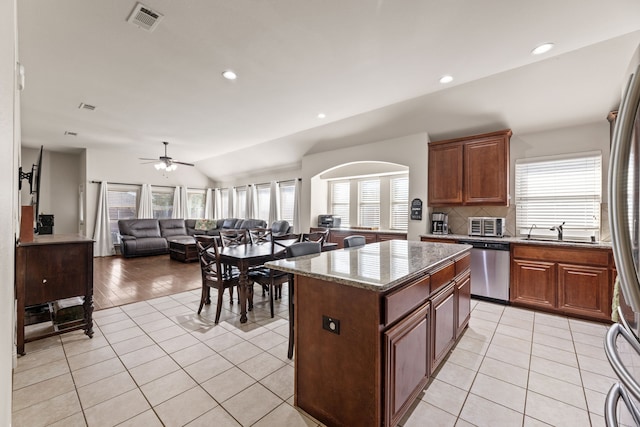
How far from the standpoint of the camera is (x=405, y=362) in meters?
1.64

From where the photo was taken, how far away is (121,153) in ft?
25.4

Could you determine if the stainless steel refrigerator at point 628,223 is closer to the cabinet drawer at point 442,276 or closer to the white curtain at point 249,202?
the cabinet drawer at point 442,276

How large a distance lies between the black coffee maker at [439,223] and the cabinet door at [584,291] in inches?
59.4

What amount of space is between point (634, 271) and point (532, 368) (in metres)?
2.03

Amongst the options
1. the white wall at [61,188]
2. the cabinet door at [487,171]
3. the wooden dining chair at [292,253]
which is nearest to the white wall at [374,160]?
the cabinet door at [487,171]

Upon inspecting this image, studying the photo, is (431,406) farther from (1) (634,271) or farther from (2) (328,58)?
(2) (328,58)

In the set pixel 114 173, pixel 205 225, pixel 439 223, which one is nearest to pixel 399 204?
pixel 439 223

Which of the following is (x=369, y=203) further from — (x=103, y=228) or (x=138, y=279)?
(x=103, y=228)

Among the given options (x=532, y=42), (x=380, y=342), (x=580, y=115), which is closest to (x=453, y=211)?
(x=580, y=115)

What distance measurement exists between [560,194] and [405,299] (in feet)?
12.1

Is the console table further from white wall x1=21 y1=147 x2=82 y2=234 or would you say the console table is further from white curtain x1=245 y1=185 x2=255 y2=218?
white wall x1=21 y1=147 x2=82 y2=234

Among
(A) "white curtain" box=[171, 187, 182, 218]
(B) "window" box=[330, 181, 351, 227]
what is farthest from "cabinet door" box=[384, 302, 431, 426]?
(A) "white curtain" box=[171, 187, 182, 218]

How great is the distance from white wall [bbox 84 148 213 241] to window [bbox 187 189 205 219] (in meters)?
0.67

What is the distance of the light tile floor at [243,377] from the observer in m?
1.74
